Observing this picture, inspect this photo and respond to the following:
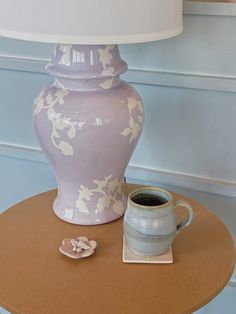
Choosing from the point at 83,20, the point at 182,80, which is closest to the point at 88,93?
the point at 83,20

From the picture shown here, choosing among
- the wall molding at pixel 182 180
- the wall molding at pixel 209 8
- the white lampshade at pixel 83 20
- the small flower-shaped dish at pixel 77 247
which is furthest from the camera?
the wall molding at pixel 182 180

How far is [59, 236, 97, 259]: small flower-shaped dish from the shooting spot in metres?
0.75

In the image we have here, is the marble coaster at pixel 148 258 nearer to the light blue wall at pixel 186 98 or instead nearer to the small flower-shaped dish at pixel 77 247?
the small flower-shaped dish at pixel 77 247

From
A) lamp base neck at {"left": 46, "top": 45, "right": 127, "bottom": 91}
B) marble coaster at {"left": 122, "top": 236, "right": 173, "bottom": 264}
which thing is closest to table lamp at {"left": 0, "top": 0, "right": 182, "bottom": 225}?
lamp base neck at {"left": 46, "top": 45, "right": 127, "bottom": 91}

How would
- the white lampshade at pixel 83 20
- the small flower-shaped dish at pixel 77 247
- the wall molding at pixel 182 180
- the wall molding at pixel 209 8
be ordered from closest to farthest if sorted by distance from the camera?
the white lampshade at pixel 83 20 → the small flower-shaped dish at pixel 77 247 → the wall molding at pixel 209 8 → the wall molding at pixel 182 180

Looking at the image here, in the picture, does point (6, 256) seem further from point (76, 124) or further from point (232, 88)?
point (232, 88)

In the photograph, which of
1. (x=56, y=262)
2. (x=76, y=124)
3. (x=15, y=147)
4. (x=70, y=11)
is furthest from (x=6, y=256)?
(x=15, y=147)

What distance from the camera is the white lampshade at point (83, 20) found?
649 mm

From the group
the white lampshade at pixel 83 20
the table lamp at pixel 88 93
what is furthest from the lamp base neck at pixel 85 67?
the white lampshade at pixel 83 20

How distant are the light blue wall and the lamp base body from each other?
→ 0.59 feet

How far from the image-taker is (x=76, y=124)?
2.50 feet

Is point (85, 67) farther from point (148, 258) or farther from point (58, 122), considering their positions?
point (148, 258)

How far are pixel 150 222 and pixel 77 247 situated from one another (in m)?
0.13

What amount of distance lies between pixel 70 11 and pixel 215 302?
74 cm
